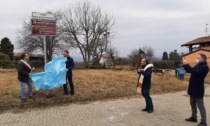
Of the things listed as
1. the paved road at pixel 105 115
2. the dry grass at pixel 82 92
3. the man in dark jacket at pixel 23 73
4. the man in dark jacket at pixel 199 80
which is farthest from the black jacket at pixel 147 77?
the man in dark jacket at pixel 23 73

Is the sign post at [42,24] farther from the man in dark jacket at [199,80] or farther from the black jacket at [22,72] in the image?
the man in dark jacket at [199,80]

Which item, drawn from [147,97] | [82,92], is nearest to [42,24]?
[82,92]

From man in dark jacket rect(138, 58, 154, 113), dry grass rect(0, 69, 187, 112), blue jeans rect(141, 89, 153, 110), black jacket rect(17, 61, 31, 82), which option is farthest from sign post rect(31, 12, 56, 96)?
blue jeans rect(141, 89, 153, 110)

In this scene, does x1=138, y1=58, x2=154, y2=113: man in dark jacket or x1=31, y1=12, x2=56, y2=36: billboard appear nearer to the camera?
x1=138, y1=58, x2=154, y2=113: man in dark jacket

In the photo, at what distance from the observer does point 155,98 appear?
11.2 meters

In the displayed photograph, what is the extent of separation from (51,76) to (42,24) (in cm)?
213

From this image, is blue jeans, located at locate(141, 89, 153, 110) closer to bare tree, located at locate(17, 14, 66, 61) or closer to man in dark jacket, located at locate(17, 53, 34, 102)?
man in dark jacket, located at locate(17, 53, 34, 102)

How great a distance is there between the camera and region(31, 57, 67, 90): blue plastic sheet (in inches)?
386

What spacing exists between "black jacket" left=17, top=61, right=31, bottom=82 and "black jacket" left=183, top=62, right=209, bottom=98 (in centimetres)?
535

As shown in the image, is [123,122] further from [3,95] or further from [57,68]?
[3,95]

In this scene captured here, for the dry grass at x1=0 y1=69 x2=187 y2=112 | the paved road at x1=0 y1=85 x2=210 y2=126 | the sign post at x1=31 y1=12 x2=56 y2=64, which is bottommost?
the paved road at x1=0 y1=85 x2=210 y2=126

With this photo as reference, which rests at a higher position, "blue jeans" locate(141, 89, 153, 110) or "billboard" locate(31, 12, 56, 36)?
"billboard" locate(31, 12, 56, 36)

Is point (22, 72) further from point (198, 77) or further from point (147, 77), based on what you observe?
point (198, 77)

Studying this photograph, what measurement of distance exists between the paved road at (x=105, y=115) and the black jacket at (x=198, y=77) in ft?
2.74
